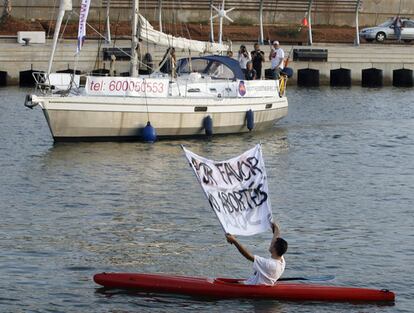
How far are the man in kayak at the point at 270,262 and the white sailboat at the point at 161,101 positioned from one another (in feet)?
61.1

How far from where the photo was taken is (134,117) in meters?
41.5

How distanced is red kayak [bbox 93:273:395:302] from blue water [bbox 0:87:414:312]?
0.54 feet

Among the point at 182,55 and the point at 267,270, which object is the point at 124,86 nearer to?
the point at 267,270

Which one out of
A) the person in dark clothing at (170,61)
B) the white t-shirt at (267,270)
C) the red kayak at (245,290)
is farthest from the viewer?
the person in dark clothing at (170,61)

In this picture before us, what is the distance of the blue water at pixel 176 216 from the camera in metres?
23.2

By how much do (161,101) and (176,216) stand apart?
40.7 ft

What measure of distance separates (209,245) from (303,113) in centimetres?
2950

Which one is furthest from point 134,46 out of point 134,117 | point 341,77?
point 341,77

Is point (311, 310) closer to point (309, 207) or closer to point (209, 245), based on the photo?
point (209, 245)

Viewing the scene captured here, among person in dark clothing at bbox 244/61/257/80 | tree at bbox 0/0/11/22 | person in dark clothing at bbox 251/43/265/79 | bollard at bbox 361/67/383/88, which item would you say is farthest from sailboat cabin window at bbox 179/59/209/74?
tree at bbox 0/0/11/22

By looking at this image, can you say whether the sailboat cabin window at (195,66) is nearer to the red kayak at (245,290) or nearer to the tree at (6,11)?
the red kayak at (245,290)

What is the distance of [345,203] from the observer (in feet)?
106

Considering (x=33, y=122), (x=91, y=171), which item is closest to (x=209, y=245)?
(x=91, y=171)

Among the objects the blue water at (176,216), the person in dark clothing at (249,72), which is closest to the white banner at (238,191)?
the blue water at (176,216)
